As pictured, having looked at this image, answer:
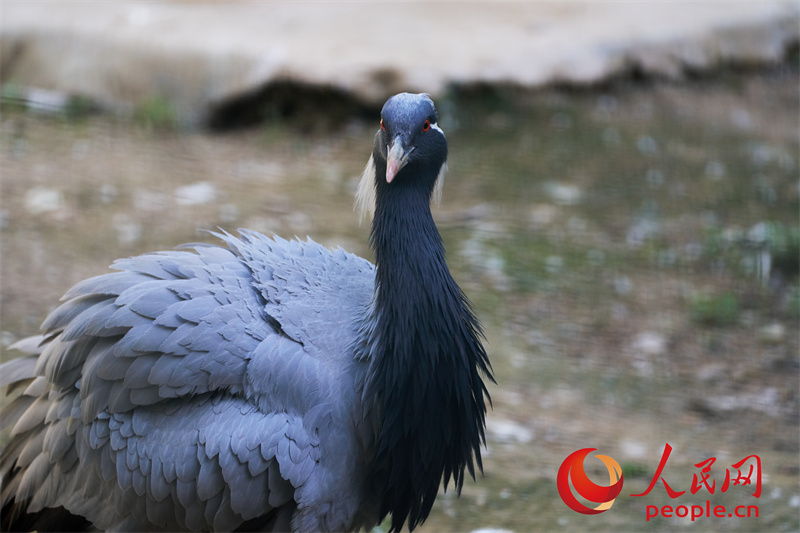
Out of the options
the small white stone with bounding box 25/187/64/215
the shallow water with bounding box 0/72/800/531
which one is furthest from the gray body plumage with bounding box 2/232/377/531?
the small white stone with bounding box 25/187/64/215

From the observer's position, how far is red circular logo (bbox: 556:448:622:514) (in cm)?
420

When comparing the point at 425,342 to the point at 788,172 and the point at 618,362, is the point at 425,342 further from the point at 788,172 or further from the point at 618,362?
the point at 788,172

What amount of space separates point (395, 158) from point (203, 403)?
1118 millimetres

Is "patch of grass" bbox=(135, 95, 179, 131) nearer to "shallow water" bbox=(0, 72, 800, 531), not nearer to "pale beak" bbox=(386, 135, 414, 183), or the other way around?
"shallow water" bbox=(0, 72, 800, 531)

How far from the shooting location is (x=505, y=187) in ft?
23.7

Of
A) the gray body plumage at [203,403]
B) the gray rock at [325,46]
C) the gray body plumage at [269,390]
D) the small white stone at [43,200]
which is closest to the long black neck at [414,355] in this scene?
the gray body plumage at [269,390]

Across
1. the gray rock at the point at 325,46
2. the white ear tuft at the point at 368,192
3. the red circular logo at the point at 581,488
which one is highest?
the gray rock at the point at 325,46

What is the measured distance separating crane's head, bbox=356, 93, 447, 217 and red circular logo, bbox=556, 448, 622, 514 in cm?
165

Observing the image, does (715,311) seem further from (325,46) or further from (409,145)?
(325,46)

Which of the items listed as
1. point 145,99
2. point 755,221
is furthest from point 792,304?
point 145,99

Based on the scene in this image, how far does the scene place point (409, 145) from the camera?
127 inches

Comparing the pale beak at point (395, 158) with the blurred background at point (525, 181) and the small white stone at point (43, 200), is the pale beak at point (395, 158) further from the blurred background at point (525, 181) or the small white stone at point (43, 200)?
the small white stone at point (43, 200)

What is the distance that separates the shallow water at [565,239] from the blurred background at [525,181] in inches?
0.8

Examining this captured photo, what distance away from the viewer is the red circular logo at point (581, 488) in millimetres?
4199
